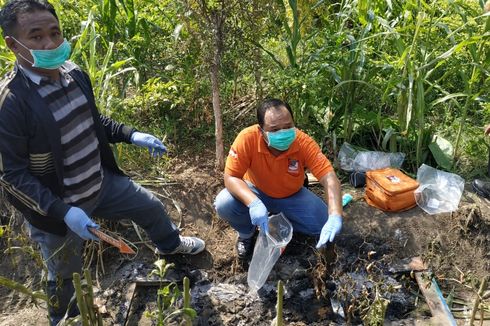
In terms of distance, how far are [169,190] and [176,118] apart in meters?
0.81

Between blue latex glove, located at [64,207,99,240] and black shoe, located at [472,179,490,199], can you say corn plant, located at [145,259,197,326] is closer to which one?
blue latex glove, located at [64,207,99,240]

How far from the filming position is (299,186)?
286cm

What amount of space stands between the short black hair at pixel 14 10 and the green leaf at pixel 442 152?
8.94 ft

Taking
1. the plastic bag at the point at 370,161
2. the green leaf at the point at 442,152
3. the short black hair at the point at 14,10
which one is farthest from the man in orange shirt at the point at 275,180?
the short black hair at the point at 14,10

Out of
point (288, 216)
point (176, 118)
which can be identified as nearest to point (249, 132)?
point (288, 216)

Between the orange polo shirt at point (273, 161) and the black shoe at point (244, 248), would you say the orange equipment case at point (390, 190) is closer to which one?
the orange polo shirt at point (273, 161)

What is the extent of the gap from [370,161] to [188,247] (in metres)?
1.48

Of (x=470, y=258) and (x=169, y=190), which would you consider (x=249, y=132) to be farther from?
(x=470, y=258)

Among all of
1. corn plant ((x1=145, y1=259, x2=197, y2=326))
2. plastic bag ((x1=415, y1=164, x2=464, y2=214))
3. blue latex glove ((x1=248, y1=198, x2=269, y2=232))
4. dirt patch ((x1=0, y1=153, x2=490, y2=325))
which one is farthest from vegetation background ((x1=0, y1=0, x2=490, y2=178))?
corn plant ((x1=145, y1=259, x2=197, y2=326))

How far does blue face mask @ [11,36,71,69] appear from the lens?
6.41ft

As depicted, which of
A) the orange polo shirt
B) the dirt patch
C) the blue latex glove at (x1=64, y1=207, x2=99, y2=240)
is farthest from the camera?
the orange polo shirt

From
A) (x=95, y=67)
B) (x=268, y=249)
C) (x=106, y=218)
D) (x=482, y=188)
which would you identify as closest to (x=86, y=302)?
(x=106, y=218)

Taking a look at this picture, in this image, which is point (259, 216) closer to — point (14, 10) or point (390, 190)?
point (390, 190)

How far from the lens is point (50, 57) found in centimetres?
198
